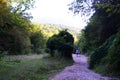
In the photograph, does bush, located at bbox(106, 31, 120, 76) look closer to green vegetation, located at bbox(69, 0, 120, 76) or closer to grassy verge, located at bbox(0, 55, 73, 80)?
green vegetation, located at bbox(69, 0, 120, 76)

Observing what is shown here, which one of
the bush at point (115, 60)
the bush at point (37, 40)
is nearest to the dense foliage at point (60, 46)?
the bush at point (115, 60)

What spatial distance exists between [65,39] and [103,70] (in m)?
20.1

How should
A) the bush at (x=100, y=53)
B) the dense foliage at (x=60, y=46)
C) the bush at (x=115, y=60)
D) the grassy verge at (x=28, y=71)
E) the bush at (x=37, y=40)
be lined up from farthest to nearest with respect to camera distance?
the bush at (x=37, y=40)
the dense foliage at (x=60, y=46)
the bush at (x=100, y=53)
the bush at (x=115, y=60)
the grassy verge at (x=28, y=71)

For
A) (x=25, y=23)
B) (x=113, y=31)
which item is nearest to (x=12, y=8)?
(x=25, y=23)

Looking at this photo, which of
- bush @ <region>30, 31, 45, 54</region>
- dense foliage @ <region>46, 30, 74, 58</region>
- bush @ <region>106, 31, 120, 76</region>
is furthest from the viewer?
bush @ <region>30, 31, 45, 54</region>

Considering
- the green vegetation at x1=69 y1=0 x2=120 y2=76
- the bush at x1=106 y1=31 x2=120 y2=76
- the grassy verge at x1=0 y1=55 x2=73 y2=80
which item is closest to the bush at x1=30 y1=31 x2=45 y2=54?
the green vegetation at x1=69 y1=0 x2=120 y2=76

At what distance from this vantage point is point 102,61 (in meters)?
30.0

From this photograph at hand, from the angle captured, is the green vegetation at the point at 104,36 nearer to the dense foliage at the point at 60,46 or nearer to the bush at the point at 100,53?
the bush at the point at 100,53

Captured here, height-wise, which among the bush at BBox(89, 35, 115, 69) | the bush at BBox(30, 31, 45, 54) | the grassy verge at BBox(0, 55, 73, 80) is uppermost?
the bush at BBox(30, 31, 45, 54)

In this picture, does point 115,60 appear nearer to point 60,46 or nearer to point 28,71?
point 28,71

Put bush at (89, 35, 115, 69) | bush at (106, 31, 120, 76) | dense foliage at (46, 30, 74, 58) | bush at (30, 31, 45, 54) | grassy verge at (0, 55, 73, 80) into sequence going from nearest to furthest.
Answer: grassy verge at (0, 55, 73, 80) → bush at (106, 31, 120, 76) → bush at (89, 35, 115, 69) → dense foliage at (46, 30, 74, 58) → bush at (30, 31, 45, 54)

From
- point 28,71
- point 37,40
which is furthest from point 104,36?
point 37,40

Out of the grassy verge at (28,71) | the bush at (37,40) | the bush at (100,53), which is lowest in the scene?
the grassy verge at (28,71)

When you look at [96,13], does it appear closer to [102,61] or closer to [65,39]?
[65,39]
